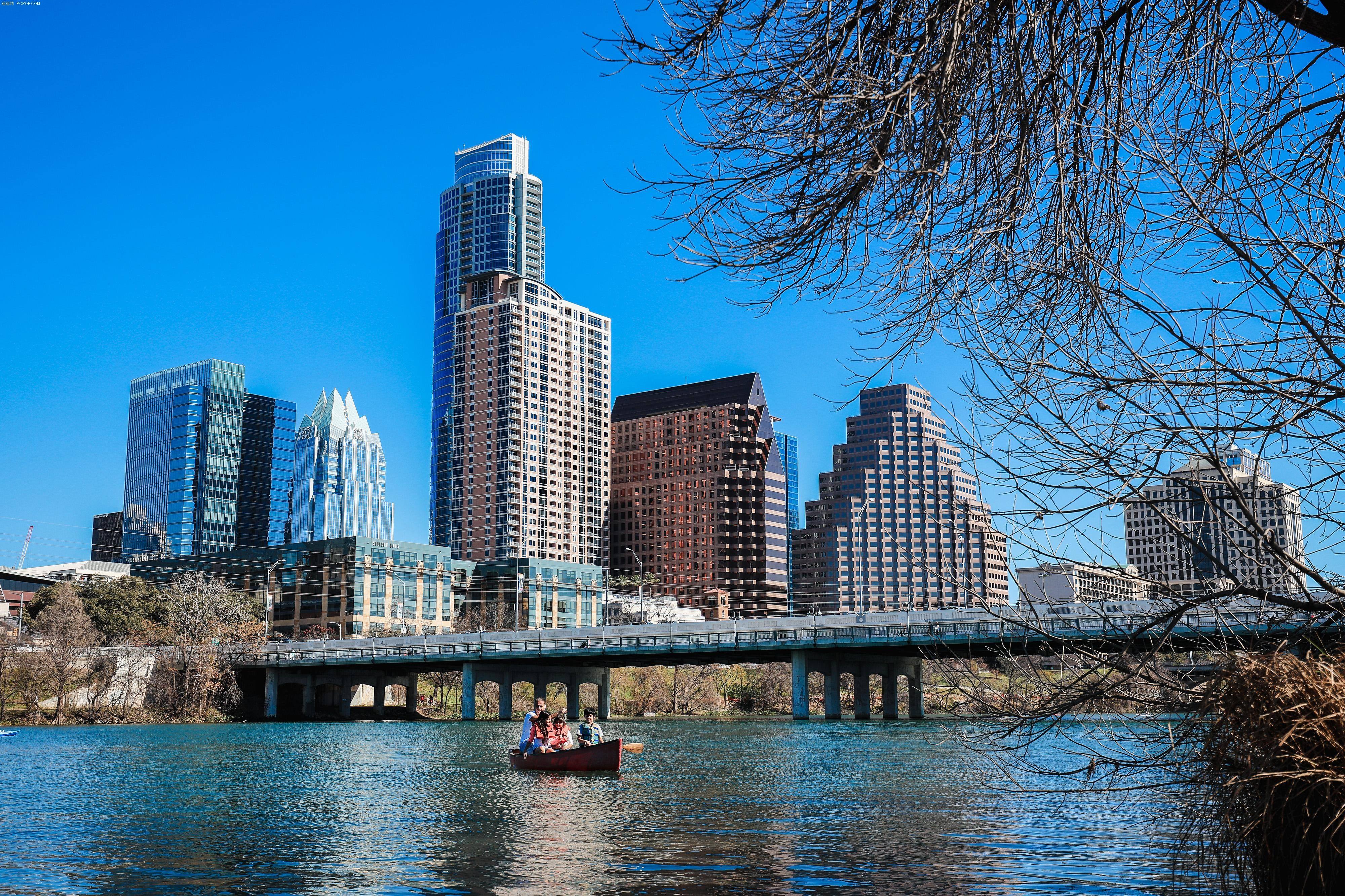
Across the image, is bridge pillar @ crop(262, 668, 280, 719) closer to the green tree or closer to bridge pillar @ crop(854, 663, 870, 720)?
the green tree

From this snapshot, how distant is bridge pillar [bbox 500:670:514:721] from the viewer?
10412cm

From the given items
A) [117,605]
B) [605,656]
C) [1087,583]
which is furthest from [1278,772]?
[117,605]

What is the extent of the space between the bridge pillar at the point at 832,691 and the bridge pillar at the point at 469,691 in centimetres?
3028

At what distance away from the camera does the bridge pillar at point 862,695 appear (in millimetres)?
95312

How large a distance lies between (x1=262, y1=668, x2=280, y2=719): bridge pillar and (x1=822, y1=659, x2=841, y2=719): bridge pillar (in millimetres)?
49250

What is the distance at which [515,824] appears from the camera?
947 inches

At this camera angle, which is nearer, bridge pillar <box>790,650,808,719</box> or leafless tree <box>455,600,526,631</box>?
bridge pillar <box>790,650,808,719</box>

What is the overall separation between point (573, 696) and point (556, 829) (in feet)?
300

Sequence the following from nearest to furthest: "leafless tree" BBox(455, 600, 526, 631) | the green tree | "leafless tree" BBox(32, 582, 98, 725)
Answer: "leafless tree" BBox(32, 582, 98, 725) < the green tree < "leafless tree" BBox(455, 600, 526, 631)

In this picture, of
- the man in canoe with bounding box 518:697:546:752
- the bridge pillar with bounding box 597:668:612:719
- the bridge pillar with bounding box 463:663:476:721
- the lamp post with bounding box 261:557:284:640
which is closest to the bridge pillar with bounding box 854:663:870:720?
the bridge pillar with bounding box 597:668:612:719

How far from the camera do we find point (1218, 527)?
25.6ft

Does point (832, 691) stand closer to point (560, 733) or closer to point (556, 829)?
point (560, 733)

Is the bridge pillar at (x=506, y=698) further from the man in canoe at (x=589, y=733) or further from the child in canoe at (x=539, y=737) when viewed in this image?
the child in canoe at (x=539, y=737)

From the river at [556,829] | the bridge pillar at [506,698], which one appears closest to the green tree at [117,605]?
the bridge pillar at [506,698]
